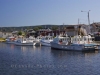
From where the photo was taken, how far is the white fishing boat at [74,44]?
1946 inches

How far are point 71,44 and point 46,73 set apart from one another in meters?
27.4

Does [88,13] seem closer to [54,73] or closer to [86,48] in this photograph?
[86,48]

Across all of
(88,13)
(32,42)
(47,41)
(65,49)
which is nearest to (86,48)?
(65,49)

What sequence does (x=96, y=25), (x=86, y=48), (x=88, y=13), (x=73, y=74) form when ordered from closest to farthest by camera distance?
(x=73, y=74) < (x=86, y=48) < (x=88, y=13) < (x=96, y=25)

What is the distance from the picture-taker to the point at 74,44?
5188 cm

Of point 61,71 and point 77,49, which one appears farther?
point 77,49

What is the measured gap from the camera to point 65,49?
5434cm

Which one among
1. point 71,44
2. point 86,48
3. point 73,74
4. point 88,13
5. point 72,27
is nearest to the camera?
point 73,74

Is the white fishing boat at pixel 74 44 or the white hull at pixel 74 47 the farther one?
the white fishing boat at pixel 74 44

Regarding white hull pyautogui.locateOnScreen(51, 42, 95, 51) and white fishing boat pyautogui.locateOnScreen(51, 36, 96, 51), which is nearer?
white hull pyautogui.locateOnScreen(51, 42, 95, 51)

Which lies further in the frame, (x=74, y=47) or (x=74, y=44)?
(x=74, y=44)

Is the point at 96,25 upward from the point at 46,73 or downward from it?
upward

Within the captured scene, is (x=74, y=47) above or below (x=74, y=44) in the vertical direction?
below

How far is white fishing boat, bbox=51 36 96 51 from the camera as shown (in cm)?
4944
